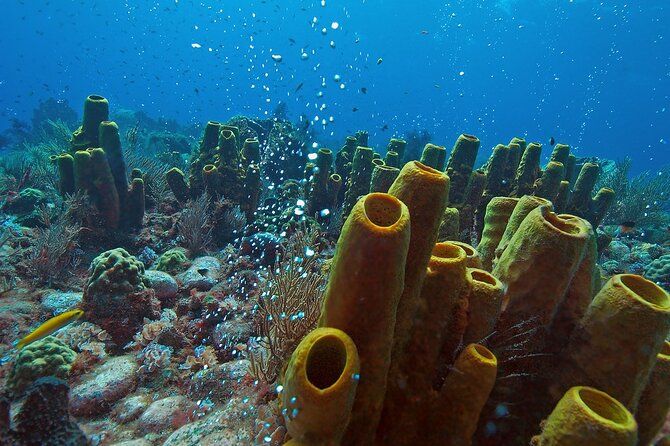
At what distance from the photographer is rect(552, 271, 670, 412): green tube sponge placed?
1754 millimetres

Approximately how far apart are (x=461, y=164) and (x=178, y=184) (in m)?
5.80

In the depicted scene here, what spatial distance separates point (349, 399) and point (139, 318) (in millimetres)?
3923

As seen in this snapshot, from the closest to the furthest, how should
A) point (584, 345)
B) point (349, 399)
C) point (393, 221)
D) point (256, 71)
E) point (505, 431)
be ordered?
point (349, 399)
point (393, 221)
point (584, 345)
point (505, 431)
point (256, 71)

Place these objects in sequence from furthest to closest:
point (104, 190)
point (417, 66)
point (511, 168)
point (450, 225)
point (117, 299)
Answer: point (417, 66)
point (511, 168)
point (104, 190)
point (117, 299)
point (450, 225)

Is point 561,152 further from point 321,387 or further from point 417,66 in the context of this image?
point 417,66

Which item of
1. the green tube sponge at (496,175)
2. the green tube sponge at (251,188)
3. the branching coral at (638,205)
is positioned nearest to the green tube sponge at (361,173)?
the green tube sponge at (251,188)

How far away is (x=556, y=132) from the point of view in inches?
3659

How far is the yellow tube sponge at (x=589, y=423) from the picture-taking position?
1.47 meters

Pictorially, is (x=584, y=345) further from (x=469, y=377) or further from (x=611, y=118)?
(x=611, y=118)

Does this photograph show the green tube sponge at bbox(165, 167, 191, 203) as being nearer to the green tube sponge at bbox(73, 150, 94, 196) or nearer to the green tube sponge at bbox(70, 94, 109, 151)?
the green tube sponge at bbox(70, 94, 109, 151)

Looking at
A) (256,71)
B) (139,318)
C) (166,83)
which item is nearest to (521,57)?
(256,71)

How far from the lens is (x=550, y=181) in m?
6.61

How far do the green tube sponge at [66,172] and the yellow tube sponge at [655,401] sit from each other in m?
8.15

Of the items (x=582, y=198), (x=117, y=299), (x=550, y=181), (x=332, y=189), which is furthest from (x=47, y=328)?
(x=582, y=198)
